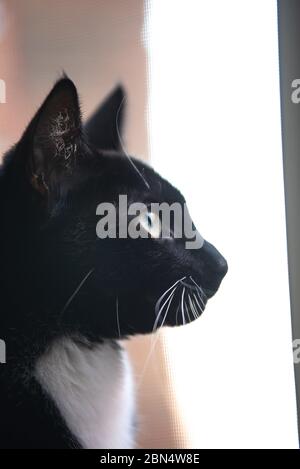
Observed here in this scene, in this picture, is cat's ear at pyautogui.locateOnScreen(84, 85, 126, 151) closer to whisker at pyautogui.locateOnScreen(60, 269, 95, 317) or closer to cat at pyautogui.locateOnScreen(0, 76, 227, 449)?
cat at pyautogui.locateOnScreen(0, 76, 227, 449)

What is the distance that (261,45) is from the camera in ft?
3.09

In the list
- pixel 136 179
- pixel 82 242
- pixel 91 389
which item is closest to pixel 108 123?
pixel 136 179

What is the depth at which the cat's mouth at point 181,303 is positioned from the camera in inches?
32.5

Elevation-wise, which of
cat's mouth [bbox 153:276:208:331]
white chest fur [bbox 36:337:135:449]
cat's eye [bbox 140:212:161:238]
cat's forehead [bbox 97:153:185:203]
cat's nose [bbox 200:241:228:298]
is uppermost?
cat's forehead [bbox 97:153:185:203]

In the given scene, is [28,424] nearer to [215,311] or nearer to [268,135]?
[215,311]

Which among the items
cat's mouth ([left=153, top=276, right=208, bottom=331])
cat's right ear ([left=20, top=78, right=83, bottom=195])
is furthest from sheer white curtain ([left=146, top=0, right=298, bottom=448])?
cat's right ear ([left=20, top=78, right=83, bottom=195])

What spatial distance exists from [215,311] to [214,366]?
0.10 meters

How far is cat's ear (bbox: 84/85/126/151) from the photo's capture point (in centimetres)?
89

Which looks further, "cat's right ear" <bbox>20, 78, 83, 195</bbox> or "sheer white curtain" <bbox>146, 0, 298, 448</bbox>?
"sheer white curtain" <bbox>146, 0, 298, 448</bbox>

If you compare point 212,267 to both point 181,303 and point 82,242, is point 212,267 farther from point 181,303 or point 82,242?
point 82,242

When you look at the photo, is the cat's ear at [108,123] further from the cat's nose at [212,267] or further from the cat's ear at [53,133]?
the cat's nose at [212,267]

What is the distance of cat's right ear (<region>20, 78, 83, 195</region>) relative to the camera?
0.75 metres

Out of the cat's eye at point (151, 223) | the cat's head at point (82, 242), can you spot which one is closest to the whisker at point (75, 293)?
the cat's head at point (82, 242)

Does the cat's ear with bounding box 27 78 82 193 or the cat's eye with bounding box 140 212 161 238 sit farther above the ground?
the cat's ear with bounding box 27 78 82 193
